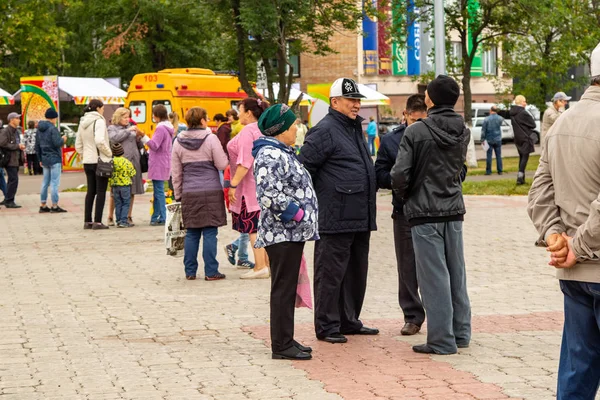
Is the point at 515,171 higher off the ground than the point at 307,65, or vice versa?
the point at 307,65

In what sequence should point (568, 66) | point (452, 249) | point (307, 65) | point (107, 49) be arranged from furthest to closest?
point (307, 65) → point (107, 49) → point (568, 66) → point (452, 249)

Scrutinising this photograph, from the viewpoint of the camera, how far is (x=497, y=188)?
22.5m

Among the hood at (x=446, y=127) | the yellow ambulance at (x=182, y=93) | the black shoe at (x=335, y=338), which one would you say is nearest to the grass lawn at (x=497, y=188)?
the yellow ambulance at (x=182, y=93)

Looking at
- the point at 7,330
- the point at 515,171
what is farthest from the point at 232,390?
the point at 515,171

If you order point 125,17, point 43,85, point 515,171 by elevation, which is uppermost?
point 125,17

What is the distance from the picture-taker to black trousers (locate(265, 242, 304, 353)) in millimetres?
7340

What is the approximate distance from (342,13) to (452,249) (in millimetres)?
17936

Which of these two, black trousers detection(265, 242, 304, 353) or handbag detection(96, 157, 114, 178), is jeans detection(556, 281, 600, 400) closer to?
black trousers detection(265, 242, 304, 353)

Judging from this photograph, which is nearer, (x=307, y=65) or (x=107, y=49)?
(x=107, y=49)

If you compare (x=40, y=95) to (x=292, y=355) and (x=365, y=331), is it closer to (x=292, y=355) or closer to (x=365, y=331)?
(x=365, y=331)

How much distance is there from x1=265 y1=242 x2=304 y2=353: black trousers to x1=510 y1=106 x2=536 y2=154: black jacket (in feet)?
53.4

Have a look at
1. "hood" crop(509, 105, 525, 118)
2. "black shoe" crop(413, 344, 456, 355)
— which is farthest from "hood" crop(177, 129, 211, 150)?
"hood" crop(509, 105, 525, 118)

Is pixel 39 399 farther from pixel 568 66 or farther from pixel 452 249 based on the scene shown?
pixel 568 66

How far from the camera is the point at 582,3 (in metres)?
28.2
